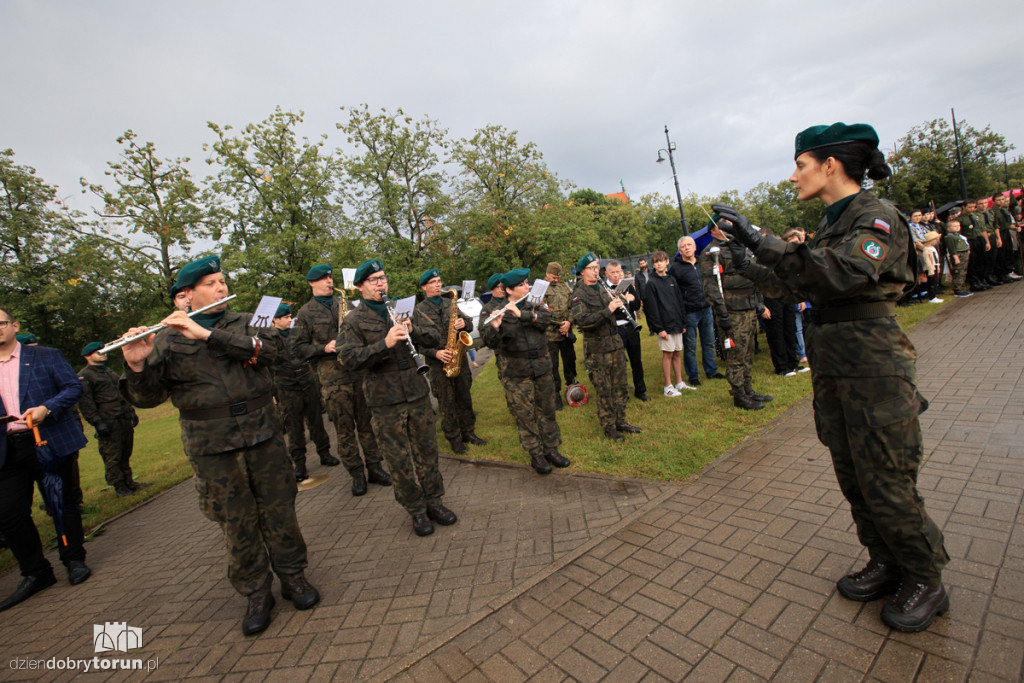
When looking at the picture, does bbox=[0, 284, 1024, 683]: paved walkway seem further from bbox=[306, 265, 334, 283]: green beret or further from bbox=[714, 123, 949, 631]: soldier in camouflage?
bbox=[306, 265, 334, 283]: green beret

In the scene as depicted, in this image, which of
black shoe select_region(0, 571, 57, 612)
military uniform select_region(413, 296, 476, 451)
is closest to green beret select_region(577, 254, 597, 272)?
military uniform select_region(413, 296, 476, 451)

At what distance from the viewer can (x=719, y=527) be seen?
3.66 meters

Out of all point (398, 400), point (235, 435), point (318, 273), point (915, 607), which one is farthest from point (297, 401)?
point (915, 607)

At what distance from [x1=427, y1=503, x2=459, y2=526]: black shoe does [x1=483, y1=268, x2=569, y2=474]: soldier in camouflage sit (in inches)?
48.1

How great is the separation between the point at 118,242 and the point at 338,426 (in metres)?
29.7

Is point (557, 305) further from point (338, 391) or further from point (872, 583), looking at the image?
point (872, 583)

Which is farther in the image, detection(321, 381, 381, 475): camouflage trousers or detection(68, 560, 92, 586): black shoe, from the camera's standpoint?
detection(321, 381, 381, 475): camouflage trousers

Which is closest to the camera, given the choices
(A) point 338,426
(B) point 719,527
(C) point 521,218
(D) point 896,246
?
(D) point 896,246

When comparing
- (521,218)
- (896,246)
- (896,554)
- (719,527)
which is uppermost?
(521,218)

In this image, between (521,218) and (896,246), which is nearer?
(896,246)

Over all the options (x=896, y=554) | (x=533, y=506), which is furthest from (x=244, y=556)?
(x=896, y=554)

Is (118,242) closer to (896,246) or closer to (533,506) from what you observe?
(533,506)

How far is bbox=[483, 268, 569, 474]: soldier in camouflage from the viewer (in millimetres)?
5371

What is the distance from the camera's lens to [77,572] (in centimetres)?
470
